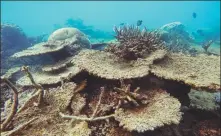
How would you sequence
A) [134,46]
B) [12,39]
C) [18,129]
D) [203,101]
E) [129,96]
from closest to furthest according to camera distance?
[18,129] → [129,96] → [134,46] → [203,101] → [12,39]

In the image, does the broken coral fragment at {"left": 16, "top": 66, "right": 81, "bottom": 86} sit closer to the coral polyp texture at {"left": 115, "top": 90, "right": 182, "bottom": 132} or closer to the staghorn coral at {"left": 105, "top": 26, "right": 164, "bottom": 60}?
the staghorn coral at {"left": 105, "top": 26, "right": 164, "bottom": 60}

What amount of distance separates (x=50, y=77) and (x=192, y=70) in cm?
269

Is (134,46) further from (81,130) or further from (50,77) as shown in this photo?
(81,130)

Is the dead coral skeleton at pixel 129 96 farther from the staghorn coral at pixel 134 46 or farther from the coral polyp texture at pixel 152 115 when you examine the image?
the staghorn coral at pixel 134 46

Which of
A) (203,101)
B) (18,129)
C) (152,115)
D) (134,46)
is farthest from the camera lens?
(203,101)

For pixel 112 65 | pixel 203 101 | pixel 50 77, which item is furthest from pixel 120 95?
pixel 203 101

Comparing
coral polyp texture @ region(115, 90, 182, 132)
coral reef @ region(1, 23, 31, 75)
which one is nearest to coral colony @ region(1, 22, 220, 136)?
coral polyp texture @ region(115, 90, 182, 132)

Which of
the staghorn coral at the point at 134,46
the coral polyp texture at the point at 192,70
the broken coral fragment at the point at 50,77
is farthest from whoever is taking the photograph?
the staghorn coral at the point at 134,46

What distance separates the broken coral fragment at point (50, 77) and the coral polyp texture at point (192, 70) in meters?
1.46

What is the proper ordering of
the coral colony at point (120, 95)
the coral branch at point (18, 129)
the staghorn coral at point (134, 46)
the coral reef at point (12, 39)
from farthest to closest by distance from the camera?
the coral reef at point (12, 39)
the staghorn coral at point (134, 46)
the coral colony at point (120, 95)
the coral branch at point (18, 129)

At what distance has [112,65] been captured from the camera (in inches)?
176

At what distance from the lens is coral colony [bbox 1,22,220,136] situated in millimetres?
3295

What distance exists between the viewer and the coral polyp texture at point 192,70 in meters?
3.83

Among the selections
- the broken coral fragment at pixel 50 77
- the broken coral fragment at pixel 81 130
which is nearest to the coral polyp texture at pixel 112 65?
the broken coral fragment at pixel 50 77
